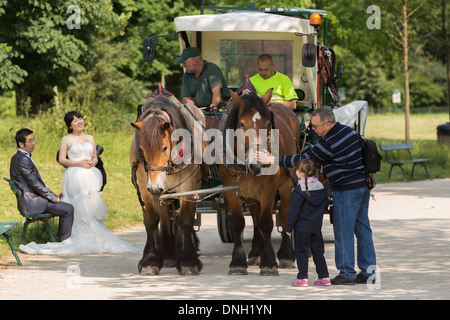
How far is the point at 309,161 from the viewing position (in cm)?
812

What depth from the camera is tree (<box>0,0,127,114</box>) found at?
22.4 metres

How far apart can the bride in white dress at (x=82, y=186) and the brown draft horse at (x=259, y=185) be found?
8.09 ft

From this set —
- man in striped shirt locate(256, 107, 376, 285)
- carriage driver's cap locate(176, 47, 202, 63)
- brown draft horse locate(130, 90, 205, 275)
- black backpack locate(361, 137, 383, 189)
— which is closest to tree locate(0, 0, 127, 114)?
carriage driver's cap locate(176, 47, 202, 63)

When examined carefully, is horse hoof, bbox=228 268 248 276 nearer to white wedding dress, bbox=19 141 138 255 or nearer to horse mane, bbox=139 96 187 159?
horse mane, bbox=139 96 187 159

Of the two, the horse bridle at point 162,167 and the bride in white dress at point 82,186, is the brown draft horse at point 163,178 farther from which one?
the bride in white dress at point 82,186

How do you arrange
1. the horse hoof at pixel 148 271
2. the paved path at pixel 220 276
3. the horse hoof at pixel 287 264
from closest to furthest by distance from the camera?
1. the paved path at pixel 220 276
2. the horse hoof at pixel 148 271
3. the horse hoof at pixel 287 264

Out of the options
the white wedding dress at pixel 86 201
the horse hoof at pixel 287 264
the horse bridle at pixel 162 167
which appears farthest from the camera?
the white wedding dress at pixel 86 201

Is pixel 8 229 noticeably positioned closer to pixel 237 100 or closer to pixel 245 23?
pixel 237 100

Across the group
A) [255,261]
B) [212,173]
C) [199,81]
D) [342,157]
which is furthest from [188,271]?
[199,81]

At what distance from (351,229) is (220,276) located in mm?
1587

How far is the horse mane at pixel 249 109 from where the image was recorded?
849 cm

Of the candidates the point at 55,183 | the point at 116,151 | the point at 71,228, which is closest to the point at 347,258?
the point at 71,228

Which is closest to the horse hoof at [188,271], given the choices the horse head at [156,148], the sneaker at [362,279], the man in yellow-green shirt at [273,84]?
the horse head at [156,148]

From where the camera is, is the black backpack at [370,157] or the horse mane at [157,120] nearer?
the black backpack at [370,157]
